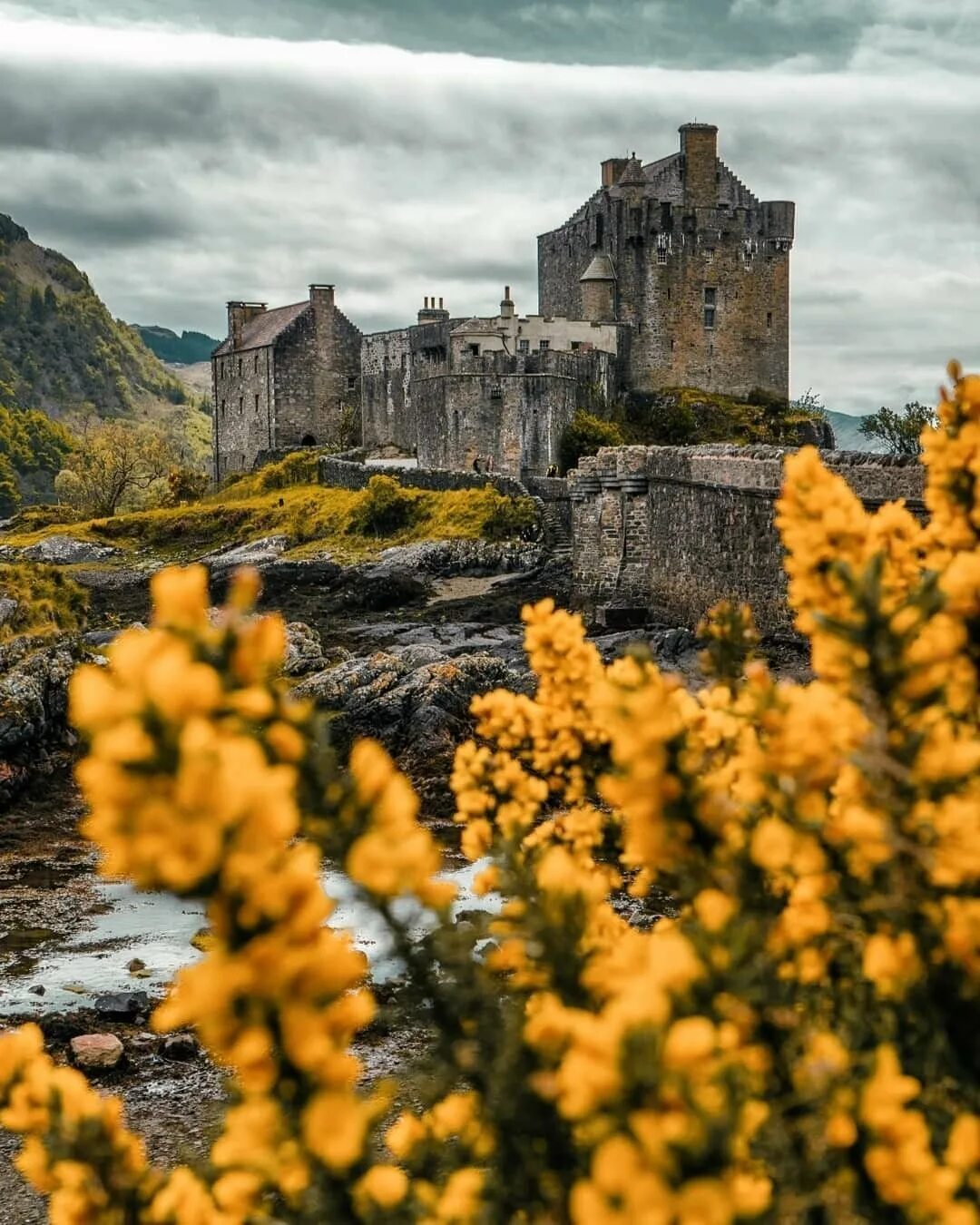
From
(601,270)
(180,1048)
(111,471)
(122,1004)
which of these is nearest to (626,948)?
(180,1048)

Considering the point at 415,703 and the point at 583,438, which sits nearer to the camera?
the point at 415,703

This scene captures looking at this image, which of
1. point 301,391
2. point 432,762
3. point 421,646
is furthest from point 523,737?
point 301,391

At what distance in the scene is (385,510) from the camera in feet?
172

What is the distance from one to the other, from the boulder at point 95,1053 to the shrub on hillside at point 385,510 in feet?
124

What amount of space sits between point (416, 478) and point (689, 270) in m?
14.9

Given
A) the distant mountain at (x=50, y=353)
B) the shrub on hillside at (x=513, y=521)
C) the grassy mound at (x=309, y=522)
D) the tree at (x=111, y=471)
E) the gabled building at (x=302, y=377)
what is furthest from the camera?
the distant mountain at (x=50, y=353)

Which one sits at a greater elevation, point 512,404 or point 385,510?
point 512,404

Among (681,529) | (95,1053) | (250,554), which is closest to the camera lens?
(95,1053)

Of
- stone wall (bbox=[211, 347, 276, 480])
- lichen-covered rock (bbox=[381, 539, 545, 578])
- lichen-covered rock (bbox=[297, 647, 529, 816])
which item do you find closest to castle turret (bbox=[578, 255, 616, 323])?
lichen-covered rock (bbox=[381, 539, 545, 578])

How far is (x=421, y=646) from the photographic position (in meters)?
31.9

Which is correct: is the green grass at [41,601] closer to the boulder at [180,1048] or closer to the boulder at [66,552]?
the boulder at [180,1048]

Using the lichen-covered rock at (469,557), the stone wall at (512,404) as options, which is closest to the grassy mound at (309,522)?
the lichen-covered rock at (469,557)

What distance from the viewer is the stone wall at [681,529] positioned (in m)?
29.4

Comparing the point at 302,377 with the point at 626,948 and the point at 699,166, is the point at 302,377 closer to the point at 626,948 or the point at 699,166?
the point at 699,166
